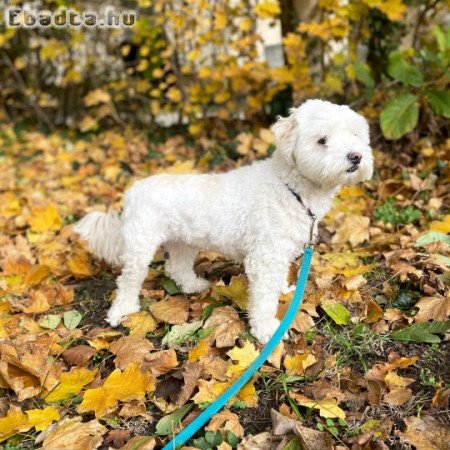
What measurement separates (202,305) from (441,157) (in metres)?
3.00

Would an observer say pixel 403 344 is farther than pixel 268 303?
No

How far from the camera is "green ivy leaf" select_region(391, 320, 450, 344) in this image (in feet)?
9.05

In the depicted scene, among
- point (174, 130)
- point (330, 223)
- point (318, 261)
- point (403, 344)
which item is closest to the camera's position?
point (403, 344)

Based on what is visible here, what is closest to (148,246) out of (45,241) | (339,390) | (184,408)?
(184,408)

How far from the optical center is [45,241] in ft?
15.5

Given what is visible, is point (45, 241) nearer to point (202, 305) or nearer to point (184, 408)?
point (202, 305)

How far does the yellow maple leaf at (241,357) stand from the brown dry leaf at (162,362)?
1.11ft

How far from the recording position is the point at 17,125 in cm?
911

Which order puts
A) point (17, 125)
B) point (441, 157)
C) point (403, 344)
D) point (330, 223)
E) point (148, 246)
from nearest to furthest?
point (403, 344) < point (148, 246) < point (330, 223) < point (441, 157) < point (17, 125)

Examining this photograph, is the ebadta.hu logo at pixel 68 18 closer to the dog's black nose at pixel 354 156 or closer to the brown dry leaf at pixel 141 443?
the dog's black nose at pixel 354 156

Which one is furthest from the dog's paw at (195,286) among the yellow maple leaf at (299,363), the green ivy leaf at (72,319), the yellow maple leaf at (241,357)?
the yellow maple leaf at (299,363)

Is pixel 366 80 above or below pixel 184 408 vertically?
above

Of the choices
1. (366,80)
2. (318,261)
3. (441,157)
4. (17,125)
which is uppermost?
(366,80)

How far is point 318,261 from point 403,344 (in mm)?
1144
